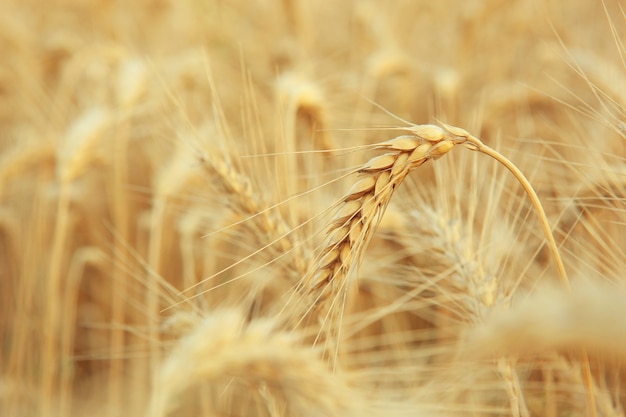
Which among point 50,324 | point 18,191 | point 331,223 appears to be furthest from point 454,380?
point 18,191

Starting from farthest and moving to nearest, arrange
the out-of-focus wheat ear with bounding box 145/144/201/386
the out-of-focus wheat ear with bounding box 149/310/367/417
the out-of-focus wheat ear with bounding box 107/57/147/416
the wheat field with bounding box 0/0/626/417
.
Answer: the out-of-focus wheat ear with bounding box 107/57/147/416 → the out-of-focus wheat ear with bounding box 145/144/201/386 → the wheat field with bounding box 0/0/626/417 → the out-of-focus wheat ear with bounding box 149/310/367/417

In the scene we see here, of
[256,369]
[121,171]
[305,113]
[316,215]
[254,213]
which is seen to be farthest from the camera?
[121,171]

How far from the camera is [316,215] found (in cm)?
90

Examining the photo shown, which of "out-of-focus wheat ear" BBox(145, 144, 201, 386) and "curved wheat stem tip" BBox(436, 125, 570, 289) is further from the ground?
"out-of-focus wheat ear" BBox(145, 144, 201, 386)

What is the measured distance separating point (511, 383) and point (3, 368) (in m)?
1.87

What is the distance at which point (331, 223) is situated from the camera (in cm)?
90

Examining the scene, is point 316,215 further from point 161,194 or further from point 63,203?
point 63,203

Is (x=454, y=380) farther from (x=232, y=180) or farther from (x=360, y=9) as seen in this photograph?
(x=360, y=9)

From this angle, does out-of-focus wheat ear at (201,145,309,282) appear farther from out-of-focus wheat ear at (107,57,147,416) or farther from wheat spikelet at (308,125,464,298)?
out-of-focus wheat ear at (107,57,147,416)

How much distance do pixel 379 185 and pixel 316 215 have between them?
10cm

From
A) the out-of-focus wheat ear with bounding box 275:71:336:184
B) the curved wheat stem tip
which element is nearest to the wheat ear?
the curved wheat stem tip

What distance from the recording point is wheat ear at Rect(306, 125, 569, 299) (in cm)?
85

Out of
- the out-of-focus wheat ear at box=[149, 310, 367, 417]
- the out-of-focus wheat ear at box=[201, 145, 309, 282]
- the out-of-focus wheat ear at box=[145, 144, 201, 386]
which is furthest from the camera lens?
the out-of-focus wheat ear at box=[145, 144, 201, 386]

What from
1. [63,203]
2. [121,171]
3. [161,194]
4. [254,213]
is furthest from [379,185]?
[121,171]
